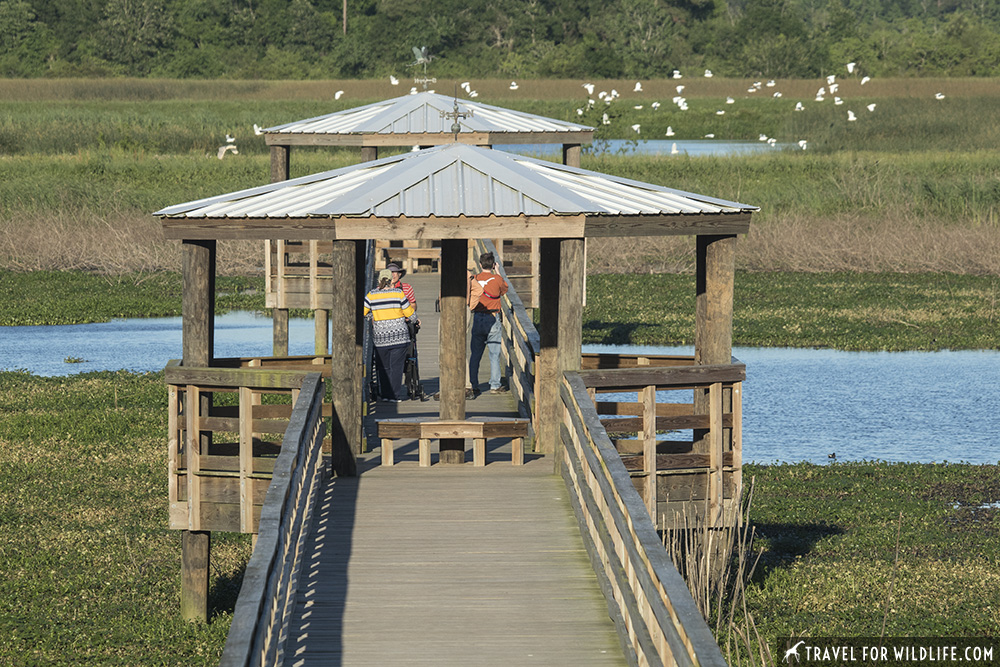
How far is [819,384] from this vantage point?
25.0 metres

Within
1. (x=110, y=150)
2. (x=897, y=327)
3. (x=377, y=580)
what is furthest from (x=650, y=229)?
(x=110, y=150)

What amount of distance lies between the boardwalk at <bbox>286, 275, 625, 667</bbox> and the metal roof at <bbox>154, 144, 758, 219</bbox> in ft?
7.22

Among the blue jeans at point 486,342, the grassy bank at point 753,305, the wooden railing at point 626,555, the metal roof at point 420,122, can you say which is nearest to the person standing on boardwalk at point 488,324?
the blue jeans at point 486,342

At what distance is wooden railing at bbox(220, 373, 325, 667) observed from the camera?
6589mm

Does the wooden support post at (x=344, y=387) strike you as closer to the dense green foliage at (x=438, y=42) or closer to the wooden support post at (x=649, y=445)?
the wooden support post at (x=649, y=445)

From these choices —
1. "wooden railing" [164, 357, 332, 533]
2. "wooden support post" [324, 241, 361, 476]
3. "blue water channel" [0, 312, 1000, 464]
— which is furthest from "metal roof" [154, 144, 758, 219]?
"blue water channel" [0, 312, 1000, 464]

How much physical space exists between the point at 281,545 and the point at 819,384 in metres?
18.3

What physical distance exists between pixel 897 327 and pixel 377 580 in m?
22.8

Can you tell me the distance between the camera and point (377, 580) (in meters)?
9.45

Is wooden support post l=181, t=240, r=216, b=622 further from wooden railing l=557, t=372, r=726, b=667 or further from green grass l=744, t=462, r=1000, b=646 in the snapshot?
green grass l=744, t=462, r=1000, b=646

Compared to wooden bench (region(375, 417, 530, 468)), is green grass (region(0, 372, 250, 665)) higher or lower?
lower

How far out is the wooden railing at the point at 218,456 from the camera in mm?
11227

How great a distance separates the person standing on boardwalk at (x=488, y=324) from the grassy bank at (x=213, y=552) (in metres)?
3.36

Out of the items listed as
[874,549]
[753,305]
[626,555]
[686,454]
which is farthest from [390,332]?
[753,305]
